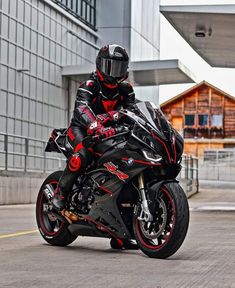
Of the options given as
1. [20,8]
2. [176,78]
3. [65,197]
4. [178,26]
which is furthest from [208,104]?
[65,197]

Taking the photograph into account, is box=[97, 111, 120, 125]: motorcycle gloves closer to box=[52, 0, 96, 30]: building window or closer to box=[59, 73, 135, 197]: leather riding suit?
box=[59, 73, 135, 197]: leather riding suit

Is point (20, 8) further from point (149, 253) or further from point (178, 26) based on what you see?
point (149, 253)

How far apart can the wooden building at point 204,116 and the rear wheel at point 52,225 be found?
3146 inches

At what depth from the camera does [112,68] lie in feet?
24.5

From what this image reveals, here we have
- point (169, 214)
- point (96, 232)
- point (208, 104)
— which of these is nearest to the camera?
point (169, 214)

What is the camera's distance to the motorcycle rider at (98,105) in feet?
24.3

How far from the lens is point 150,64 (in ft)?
125

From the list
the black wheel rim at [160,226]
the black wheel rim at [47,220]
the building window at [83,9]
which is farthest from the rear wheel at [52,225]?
the building window at [83,9]

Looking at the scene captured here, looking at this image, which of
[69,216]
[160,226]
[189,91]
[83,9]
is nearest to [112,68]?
[69,216]

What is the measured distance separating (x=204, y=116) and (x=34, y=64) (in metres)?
55.4

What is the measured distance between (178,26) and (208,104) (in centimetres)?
6670

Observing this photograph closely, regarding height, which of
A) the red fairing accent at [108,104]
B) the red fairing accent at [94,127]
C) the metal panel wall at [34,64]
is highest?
the metal panel wall at [34,64]

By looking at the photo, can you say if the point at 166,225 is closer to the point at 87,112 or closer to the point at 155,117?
the point at 155,117

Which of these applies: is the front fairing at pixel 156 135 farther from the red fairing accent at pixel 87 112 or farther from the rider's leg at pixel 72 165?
the rider's leg at pixel 72 165
